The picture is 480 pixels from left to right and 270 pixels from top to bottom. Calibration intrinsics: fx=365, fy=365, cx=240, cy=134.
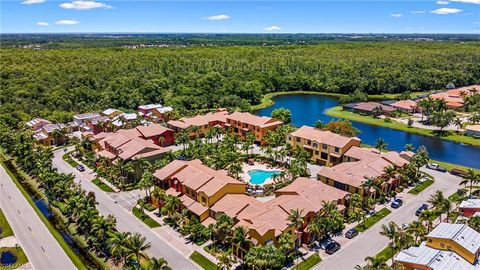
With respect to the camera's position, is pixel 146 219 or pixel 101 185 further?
pixel 101 185

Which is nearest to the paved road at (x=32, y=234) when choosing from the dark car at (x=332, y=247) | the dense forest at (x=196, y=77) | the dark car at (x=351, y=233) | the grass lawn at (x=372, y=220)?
the dark car at (x=332, y=247)

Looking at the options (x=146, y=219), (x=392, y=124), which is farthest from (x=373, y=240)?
(x=392, y=124)

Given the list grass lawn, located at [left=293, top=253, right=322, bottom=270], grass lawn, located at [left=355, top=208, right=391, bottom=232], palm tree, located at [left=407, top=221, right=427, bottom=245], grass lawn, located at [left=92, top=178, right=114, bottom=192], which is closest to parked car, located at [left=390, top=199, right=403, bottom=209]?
grass lawn, located at [left=355, top=208, right=391, bottom=232]

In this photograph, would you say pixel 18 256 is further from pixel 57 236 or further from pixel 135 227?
pixel 135 227

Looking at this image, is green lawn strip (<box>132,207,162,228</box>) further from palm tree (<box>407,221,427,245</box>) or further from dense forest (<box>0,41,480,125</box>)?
dense forest (<box>0,41,480,125</box>)

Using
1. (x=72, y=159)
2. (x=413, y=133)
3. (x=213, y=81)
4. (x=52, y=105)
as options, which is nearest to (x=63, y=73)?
(x=52, y=105)

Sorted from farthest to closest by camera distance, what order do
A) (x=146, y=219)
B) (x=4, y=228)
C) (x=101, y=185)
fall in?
1. (x=101, y=185)
2. (x=146, y=219)
3. (x=4, y=228)
